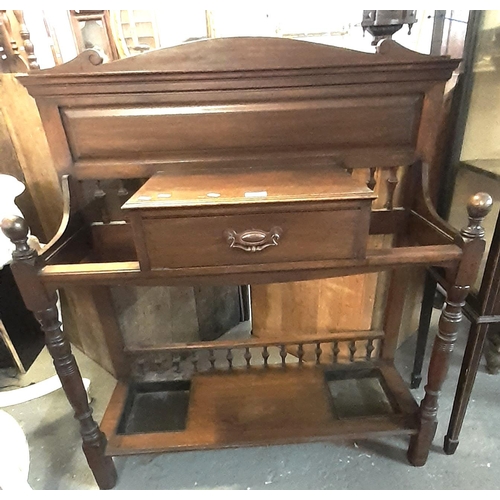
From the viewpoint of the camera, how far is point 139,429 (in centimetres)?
131

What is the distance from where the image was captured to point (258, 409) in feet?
4.01

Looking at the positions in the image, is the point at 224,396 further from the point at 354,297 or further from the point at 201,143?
the point at 201,143

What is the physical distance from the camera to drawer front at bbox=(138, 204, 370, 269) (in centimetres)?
79

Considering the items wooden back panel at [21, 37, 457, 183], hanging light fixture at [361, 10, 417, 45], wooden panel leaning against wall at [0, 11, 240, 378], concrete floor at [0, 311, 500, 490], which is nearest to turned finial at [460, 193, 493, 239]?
wooden back panel at [21, 37, 457, 183]

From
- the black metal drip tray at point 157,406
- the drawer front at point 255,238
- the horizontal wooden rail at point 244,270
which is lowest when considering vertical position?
the black metal drip tray at point 157,406

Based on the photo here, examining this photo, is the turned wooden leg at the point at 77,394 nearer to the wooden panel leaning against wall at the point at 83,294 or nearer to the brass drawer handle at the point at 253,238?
the wooden panel leaning against wall at the point at 83,294

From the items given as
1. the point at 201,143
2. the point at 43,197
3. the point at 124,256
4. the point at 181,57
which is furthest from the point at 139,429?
the point at 181,57

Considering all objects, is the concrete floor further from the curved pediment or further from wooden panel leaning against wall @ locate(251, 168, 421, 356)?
the curved pediment

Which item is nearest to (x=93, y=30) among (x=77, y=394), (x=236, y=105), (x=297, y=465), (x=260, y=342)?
(x=236, y=105)

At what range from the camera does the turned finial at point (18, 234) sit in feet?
2.54

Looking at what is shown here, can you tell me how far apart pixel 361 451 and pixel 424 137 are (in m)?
0.87

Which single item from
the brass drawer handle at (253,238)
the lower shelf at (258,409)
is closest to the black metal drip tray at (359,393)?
the lower shelf at (258,409)

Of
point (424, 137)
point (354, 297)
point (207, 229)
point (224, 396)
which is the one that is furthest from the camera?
point (354, 297)
